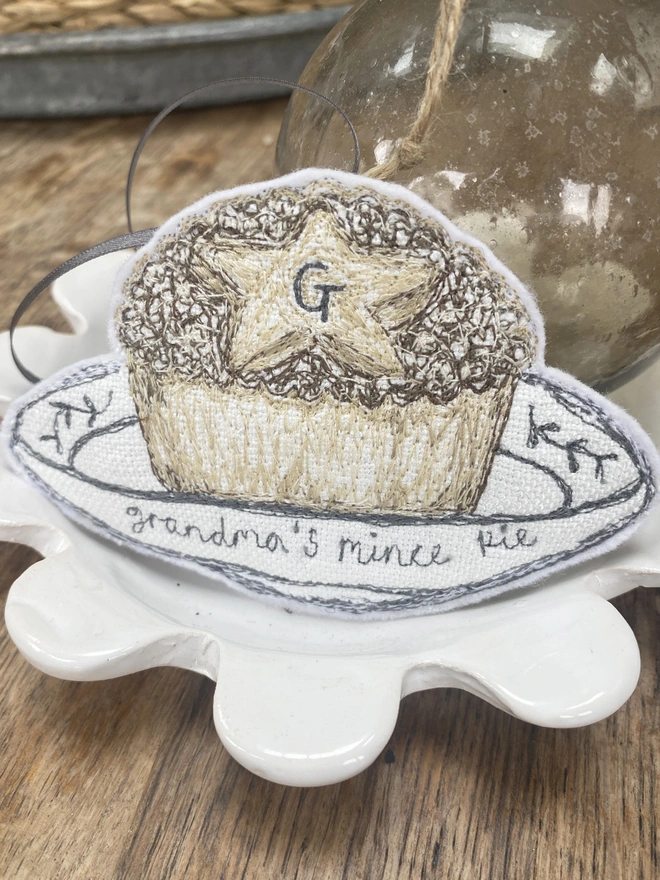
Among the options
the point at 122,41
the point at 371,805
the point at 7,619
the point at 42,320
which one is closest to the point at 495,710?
the point at 371,805

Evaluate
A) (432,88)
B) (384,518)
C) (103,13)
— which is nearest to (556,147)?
(432,88)

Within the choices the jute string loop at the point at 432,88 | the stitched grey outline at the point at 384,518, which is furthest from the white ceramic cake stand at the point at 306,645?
the jute string loop at the point at 432,88

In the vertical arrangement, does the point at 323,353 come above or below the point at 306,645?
above

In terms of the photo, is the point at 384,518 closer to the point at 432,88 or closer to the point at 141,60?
the point at 432,88

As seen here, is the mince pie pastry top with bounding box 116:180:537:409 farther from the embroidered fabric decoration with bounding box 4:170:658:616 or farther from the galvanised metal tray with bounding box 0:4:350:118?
the galvanised metal tray with bounding box 0:4:350:118

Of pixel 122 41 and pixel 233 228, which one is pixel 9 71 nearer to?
pixel 122 41

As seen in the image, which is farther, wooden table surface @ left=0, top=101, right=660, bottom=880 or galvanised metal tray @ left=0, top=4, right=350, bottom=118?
galvanised metal tray @ left=0, top=4, right=350, bottom=118

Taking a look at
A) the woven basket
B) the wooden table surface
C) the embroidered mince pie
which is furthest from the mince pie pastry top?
the woven basket
